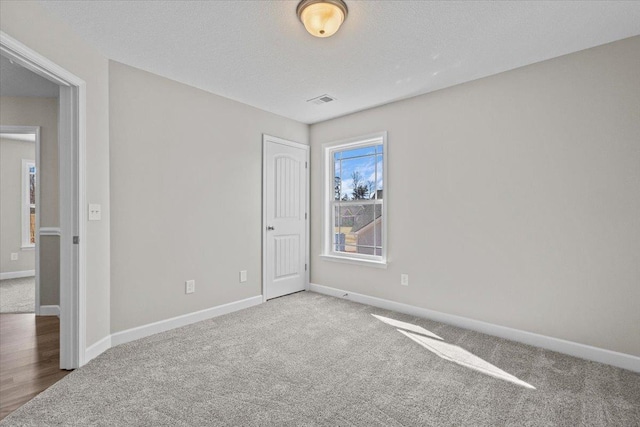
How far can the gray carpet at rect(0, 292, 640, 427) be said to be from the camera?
1.76 m

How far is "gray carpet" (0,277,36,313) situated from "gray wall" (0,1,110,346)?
2045 mm

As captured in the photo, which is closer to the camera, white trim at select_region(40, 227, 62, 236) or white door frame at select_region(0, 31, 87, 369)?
white door frame at select_region(0, 31, 87, 369)

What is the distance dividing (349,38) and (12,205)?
6524 millimetres

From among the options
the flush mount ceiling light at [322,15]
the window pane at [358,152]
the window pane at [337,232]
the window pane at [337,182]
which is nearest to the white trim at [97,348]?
the window pane at [337,232]

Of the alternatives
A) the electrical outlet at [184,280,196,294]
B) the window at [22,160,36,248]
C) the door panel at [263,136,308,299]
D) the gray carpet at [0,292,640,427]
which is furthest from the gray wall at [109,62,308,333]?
the window at [22,160,36,248]

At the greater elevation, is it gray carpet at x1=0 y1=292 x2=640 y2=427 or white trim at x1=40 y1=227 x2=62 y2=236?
white trim at x1=40 y1=227 x2=62 y2=236

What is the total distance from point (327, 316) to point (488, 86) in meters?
2.90

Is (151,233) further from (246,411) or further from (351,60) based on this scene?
(351,60)

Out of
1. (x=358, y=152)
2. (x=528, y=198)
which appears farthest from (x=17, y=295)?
(x=528, y=198)

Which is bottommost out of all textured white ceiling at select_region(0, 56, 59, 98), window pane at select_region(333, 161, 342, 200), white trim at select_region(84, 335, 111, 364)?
white trim at select_region(84, 335, 111, 364)

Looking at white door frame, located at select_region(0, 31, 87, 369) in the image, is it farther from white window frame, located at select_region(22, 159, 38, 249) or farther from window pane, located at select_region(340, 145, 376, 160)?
white window frame, located at select_region(22, 159, 38, 249)

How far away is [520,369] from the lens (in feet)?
7.52

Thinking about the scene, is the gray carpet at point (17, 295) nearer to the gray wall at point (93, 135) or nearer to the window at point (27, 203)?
the window at point (27, 203)

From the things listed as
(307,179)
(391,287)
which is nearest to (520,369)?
(391,287)
